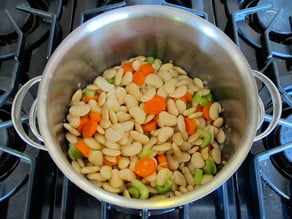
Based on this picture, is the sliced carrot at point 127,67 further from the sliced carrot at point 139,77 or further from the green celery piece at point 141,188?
the green celery piece at point 141,188

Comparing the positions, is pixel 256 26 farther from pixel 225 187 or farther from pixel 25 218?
pixel 25 218

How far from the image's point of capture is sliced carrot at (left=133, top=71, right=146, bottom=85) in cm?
65

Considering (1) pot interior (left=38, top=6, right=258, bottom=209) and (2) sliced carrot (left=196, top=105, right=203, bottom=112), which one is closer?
(1) pot interior (left=38, top=6, right=258, bottom=209)

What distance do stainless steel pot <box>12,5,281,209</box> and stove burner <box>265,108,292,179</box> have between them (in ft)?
0.20

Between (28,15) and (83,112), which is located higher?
(28,15)

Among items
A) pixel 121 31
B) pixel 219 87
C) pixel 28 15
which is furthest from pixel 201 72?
pixel 28 15

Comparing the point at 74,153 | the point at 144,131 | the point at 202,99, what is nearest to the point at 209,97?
the point at 202,99

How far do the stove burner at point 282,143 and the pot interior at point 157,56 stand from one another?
6 centimetres

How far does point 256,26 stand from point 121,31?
228mm

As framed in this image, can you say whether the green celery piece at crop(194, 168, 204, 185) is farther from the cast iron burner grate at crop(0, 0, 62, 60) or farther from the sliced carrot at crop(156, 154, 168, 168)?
the cast iron burner grate at crop(0, 0, 62, 60)

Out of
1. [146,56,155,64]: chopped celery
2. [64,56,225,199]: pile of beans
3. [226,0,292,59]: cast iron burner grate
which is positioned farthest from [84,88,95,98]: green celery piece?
[226,0,292,59]: cast iron burner grate

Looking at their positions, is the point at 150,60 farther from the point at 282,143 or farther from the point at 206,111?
the point at 282,143

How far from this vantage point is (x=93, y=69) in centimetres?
66

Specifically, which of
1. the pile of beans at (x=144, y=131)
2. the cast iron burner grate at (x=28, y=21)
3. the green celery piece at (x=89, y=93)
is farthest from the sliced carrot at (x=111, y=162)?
the cast iron burner grate at (x=28, y=21)
